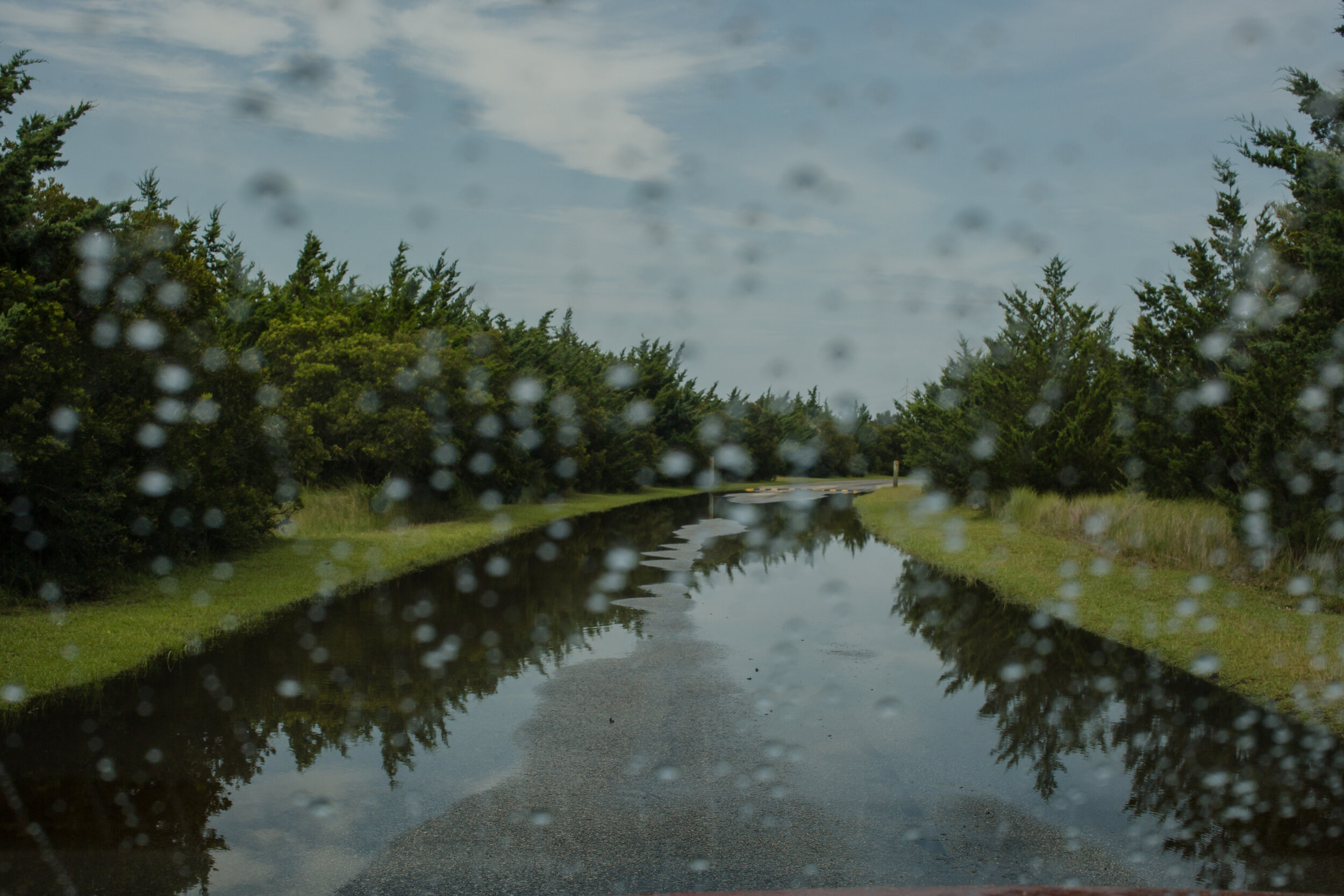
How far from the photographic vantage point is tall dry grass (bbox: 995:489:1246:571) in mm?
15406

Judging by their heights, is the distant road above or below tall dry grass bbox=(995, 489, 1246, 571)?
below

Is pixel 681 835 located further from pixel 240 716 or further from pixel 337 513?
pixel 337 513

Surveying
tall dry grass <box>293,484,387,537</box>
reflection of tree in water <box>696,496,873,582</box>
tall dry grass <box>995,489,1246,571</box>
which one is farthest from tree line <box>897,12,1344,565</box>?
tall dry grass <box>293,484,387,537</box>

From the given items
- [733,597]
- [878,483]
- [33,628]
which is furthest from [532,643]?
[878,483]

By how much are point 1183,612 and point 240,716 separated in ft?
33.8

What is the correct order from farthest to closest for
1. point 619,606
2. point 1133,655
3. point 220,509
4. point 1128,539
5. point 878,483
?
point 878,483
point 1128,539
point 220,509
point 619,606
point 1133,655

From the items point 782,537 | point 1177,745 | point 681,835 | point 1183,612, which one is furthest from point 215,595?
point 782,537

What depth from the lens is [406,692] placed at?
823cm

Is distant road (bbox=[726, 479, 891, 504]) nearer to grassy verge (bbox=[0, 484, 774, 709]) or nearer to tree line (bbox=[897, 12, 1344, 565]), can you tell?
tree line (bbox=[897, 12, 1344, 565])

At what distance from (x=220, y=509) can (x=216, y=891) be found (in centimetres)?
1213

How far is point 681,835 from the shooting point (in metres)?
5.12

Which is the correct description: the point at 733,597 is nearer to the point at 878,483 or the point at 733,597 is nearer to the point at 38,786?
the point at 38,786

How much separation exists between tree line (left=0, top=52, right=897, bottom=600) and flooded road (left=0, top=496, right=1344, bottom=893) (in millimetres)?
3163

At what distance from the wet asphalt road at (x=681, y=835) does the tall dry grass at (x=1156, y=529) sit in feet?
36.8
